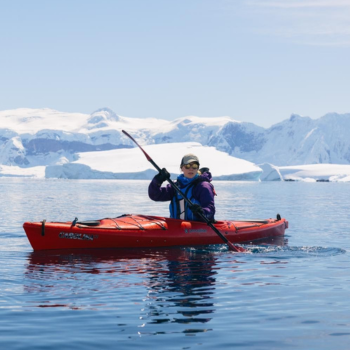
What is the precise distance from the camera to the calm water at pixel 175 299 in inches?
216

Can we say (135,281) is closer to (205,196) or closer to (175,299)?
(175,299)

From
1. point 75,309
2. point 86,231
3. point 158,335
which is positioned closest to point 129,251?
point 86,231

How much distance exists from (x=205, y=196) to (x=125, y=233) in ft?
5.61

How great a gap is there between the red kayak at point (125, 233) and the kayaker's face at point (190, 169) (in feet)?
3.71

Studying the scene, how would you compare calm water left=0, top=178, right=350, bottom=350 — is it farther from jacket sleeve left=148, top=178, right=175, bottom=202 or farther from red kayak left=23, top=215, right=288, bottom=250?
jacket sleeve left=148, top=178, right=175, bottom=202

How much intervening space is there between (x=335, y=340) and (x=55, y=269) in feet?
16.5

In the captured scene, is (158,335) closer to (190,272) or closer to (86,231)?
(190,272)

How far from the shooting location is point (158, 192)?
11.3 m

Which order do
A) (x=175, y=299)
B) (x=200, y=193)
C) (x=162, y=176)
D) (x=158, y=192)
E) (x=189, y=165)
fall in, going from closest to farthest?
(x=175, y=299) < (x=162, y=176) < (x=189, y=165) < (x=158, y=192) < (x=200, y=193)

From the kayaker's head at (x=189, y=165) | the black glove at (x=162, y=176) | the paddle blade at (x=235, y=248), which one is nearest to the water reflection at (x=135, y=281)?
the paddle blade at (x=235, y=248)

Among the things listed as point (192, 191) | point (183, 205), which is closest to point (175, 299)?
point (192, 191)

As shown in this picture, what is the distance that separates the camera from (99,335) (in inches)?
218

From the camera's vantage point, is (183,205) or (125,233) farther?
(183,205)

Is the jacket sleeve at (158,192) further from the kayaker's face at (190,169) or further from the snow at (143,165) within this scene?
the snow at (143,165)
